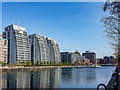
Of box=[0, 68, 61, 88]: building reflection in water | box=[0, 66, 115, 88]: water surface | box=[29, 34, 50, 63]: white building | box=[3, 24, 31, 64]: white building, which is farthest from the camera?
box=[29, 34, 50, 63]: white building

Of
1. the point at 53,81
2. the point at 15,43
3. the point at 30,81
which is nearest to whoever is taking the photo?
A: the point at 30,81

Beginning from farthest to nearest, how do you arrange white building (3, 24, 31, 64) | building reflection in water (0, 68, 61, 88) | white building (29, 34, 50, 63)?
white building (29, 34, 50, 63), white building (3, 24, 31, 64), building reflection in water (0, 68, 61, 88)

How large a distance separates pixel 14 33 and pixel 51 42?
223 ft

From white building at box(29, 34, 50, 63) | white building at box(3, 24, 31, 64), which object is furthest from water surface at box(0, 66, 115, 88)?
white building at box(29, 34, 50, 63)

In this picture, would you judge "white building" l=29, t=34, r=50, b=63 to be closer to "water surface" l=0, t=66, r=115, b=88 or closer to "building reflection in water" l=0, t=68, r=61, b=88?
"water surface" l=0, t=66, r=115, b=88

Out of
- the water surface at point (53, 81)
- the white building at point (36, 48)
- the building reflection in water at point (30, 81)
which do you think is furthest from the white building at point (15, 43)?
the building reflection in water at point (30, 81)

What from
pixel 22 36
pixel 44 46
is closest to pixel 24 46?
pixel 22 36

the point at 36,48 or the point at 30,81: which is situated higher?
the point at 36,48

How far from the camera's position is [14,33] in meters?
132

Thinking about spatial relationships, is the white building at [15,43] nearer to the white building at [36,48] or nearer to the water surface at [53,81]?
the white building at [36,48]

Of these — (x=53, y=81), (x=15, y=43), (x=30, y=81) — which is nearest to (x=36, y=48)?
(x=15, y=43)

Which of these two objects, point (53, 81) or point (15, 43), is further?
point (15, 43)

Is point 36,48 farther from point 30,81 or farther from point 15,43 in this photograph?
point 30,81

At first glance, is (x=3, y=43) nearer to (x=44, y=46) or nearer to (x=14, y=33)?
(x=14, y=33)
